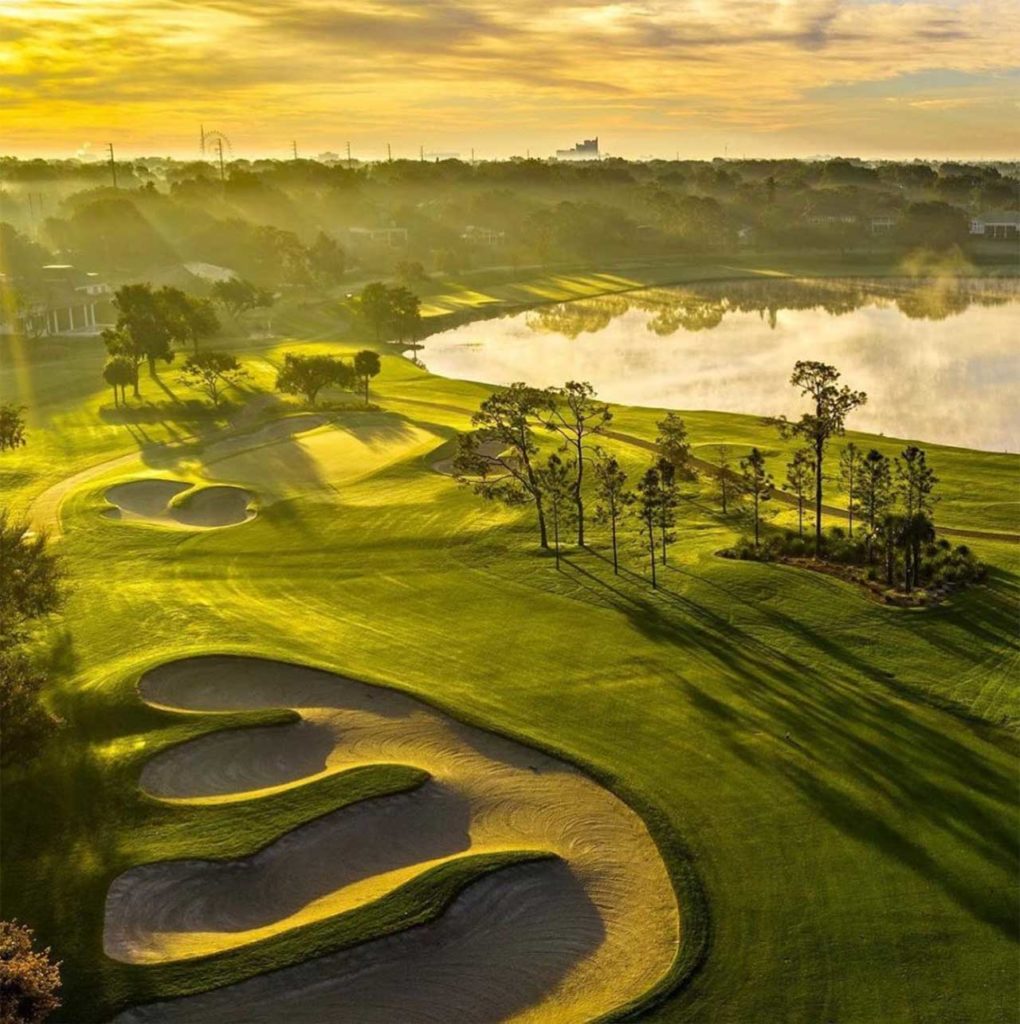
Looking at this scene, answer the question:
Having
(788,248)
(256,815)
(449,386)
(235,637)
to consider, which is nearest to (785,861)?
(256,815)

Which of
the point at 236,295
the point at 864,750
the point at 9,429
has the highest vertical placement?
the point at 236,295

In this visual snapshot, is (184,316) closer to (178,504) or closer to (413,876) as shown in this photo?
(178,504)

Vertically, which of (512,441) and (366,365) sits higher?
(366,365)

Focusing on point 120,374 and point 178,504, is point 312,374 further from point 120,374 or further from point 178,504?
point 178,504

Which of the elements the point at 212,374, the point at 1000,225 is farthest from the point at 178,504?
the point at 1000,225

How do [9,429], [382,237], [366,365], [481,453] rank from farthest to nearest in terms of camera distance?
[382,237], [366,365], [481,453], [9,429]

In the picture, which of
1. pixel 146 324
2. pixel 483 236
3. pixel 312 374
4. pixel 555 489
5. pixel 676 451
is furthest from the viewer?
pixel 483 236

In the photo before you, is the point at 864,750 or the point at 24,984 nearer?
the point at 24,984
